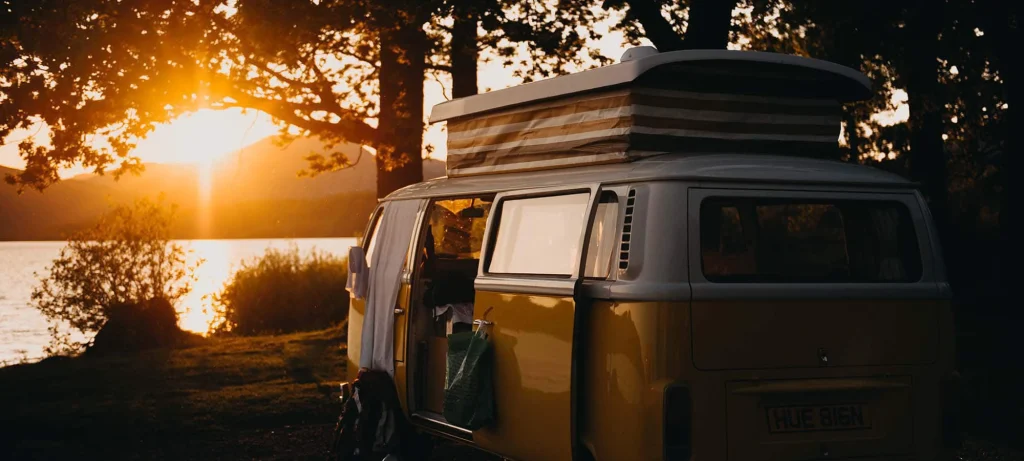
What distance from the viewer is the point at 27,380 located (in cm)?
1702

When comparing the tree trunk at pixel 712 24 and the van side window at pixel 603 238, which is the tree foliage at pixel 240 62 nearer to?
the tree trunk at pixel 712 24

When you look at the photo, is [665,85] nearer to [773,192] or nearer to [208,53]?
[773,192]

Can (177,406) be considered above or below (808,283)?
below

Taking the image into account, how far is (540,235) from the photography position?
7008 mm

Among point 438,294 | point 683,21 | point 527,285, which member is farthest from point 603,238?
point 683,21

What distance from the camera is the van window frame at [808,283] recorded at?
232 inches

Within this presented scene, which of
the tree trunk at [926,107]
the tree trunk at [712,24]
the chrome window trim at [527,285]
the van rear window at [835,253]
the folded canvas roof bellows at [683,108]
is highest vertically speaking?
the tree trunk at [712,24]

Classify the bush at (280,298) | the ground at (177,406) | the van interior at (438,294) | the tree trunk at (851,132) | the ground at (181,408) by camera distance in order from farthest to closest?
the bush at (280,298), the tree trunk at (851,132), the ground at (177,406), the ground at (181,408), the van interior at (438,294)

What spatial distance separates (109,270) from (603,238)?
1905 cm

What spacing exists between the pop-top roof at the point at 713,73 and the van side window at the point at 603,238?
0.70 m

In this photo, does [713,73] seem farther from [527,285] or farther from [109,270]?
[109,270]

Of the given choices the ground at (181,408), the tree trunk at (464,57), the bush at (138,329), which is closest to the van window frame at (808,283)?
the ground at (181,408)

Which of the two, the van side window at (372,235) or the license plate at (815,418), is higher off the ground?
the van side window at (372,235)

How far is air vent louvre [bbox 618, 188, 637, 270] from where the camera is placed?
6.05 m
